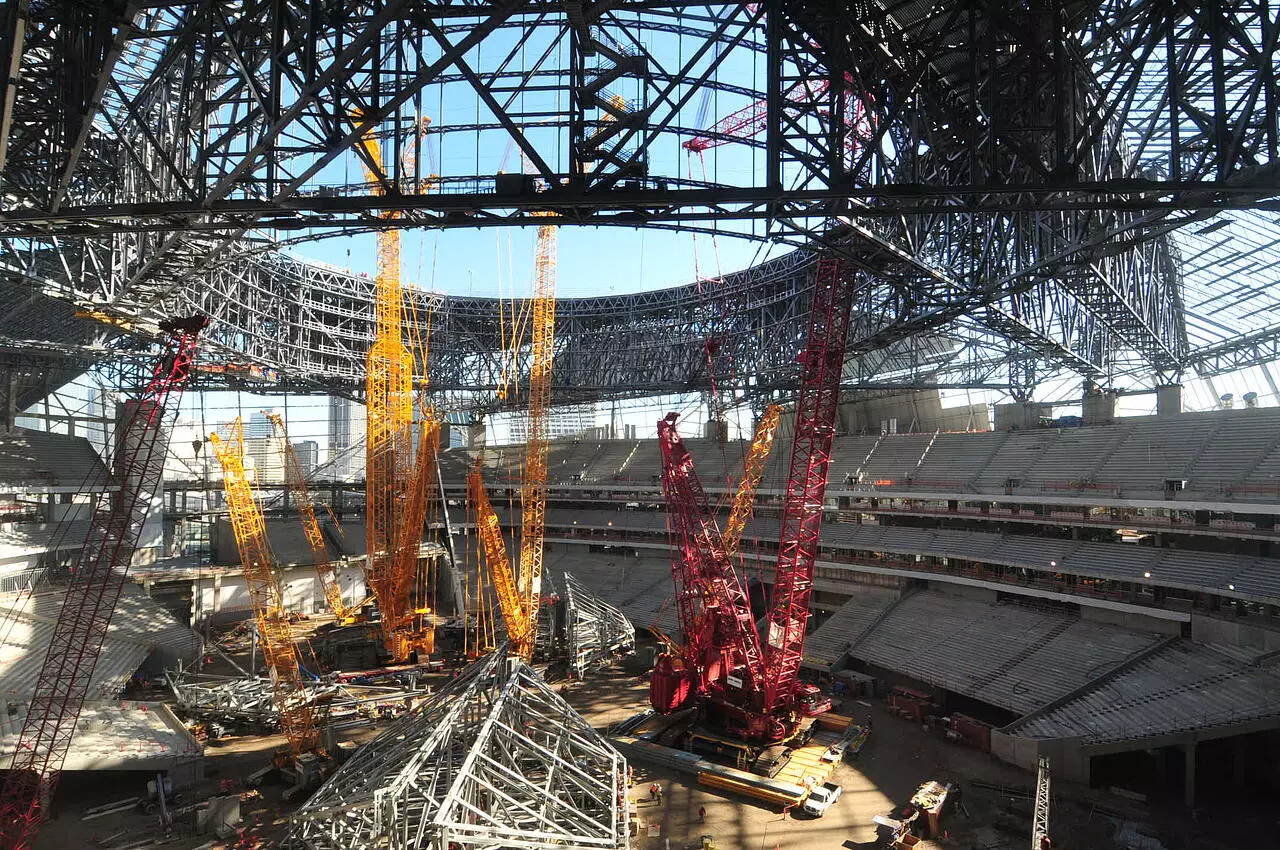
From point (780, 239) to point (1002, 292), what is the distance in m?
11.0

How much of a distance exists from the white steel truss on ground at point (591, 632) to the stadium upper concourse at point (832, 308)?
10.9 ft

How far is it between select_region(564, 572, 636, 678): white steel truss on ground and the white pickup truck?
1409 centimetres

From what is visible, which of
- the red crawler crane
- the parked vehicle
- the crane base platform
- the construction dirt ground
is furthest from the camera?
the parked vehicle

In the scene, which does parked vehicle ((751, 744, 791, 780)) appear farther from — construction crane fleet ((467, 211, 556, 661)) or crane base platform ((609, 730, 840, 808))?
construction crane fleet ((467, 211, 556, 661))

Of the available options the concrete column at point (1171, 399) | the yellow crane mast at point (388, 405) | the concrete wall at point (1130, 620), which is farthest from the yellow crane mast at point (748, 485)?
the concrete column at point (1171, 399)

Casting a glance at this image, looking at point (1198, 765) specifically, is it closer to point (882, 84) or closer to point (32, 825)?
point (882, 84)

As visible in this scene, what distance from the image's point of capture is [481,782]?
15.7 m

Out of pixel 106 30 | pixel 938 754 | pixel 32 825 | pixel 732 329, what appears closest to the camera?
pixel 106 30

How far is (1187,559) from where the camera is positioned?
2725 cm

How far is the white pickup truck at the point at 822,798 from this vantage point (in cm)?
2077

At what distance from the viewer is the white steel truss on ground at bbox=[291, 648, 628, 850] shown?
49.3 ft

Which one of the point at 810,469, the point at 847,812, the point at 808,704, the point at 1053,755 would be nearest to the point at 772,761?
the point at 808,704

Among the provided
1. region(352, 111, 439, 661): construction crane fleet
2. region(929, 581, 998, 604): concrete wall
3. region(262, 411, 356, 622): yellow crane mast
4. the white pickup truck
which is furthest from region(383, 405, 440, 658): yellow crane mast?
region(929, 581, 998, 604): concrete wall

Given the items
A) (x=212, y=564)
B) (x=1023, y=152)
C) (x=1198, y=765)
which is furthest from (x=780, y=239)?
(x=212, y=564)
